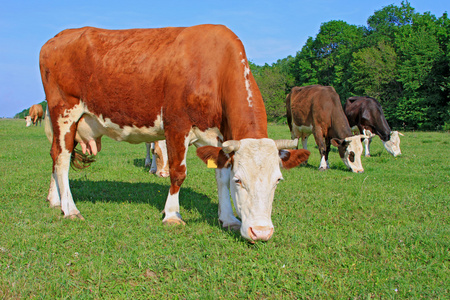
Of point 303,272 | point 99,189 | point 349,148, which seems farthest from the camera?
point 349,148

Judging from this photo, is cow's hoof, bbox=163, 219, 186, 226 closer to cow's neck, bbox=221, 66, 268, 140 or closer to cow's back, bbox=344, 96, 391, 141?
cow's neck, bbox=221, 66, 268, 140

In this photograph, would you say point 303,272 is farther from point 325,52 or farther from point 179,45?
point 325,52

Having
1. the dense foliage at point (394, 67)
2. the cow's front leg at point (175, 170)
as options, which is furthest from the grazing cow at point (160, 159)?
the dense foliage at point (394, 67)

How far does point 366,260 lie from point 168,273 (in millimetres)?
2127

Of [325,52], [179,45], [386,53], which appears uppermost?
[325,52]

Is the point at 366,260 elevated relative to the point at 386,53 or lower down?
lower down

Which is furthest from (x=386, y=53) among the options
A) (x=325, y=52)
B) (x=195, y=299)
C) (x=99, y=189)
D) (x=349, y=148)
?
(x=195, y=299)

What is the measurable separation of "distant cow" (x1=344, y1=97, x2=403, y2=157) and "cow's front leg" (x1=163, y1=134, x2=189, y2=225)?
1095cm

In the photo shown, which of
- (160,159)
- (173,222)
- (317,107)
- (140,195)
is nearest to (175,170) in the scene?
(173,222)

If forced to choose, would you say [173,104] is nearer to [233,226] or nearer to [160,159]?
[233,226]

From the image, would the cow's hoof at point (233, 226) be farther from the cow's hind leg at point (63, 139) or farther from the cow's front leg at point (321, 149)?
the cow's front leg at point (321, 149)

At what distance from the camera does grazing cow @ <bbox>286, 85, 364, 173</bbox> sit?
1066 centimetres

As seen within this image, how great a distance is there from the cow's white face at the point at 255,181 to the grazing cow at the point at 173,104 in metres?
0.01

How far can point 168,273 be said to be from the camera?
12.3 ft
